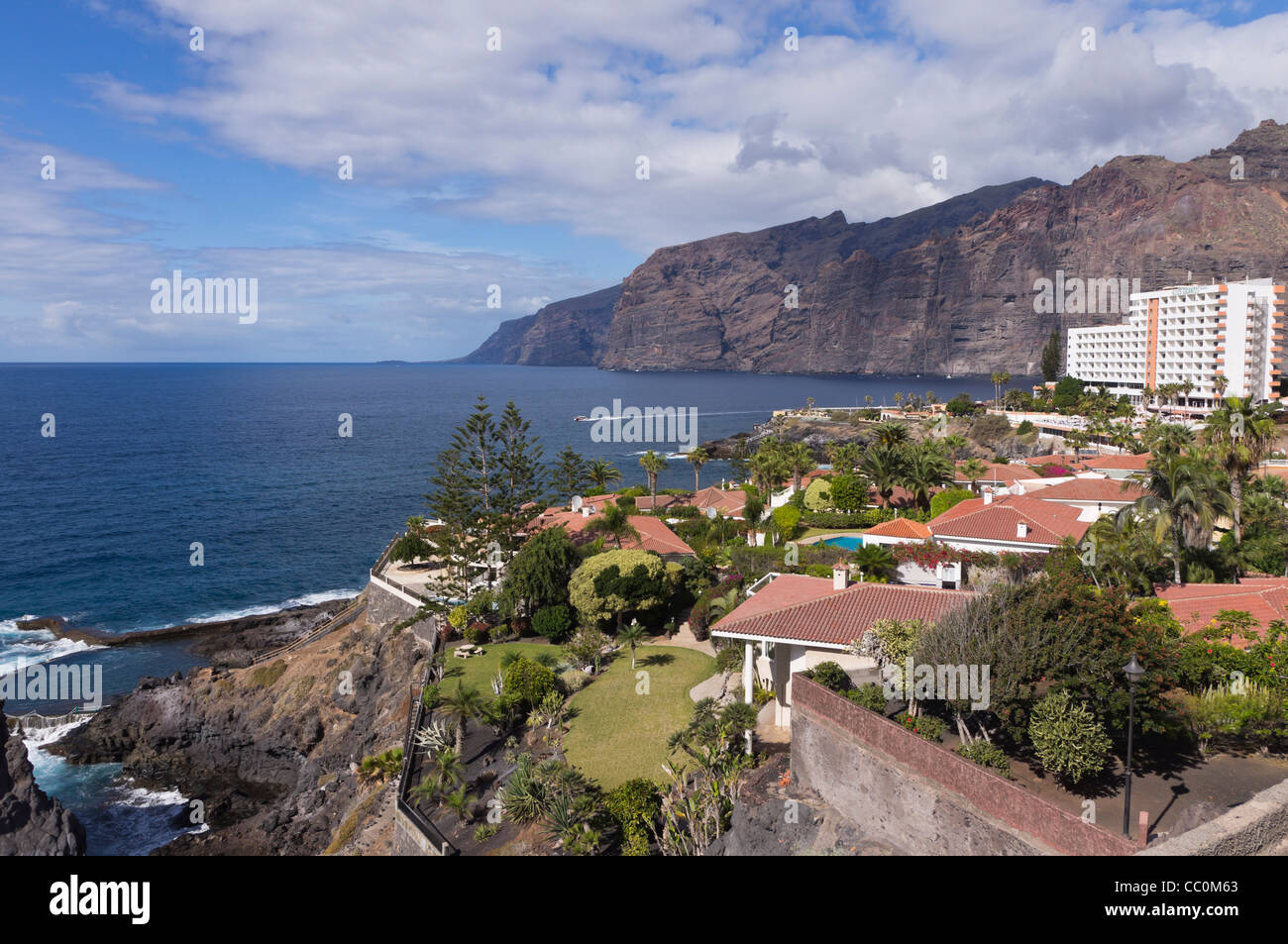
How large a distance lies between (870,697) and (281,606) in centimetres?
4041

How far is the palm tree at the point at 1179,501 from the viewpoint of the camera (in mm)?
25594

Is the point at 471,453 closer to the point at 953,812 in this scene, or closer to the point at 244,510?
the point at 953,812

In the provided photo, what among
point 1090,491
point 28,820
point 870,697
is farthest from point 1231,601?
point 28,820

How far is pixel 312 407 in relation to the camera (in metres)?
182

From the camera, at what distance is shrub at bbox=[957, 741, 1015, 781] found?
14.1 metres

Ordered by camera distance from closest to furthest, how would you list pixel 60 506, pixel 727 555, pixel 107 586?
pixel 727 555 < pixel 107 586 < pixel 60 506

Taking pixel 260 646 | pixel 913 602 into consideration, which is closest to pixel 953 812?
pixel 913 602

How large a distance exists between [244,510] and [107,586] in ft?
72.0

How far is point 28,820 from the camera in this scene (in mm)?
20812

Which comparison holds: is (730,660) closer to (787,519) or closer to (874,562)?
(874,562)

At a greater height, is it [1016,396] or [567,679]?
[1016,396]

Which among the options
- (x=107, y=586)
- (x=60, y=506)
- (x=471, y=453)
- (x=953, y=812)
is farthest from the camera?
(x=60, y=506)

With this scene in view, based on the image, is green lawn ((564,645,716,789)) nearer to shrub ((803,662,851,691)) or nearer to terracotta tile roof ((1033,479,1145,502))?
shrub ((803,662,851,691))
